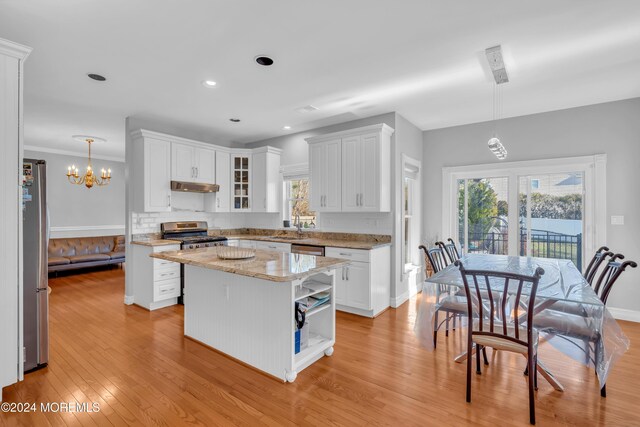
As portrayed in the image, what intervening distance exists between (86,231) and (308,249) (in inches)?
245

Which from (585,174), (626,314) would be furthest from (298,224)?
(626,314)

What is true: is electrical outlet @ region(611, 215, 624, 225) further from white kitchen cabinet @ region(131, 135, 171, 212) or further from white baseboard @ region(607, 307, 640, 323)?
white kitchen cabinet @ region(131, 135, 171, 212)

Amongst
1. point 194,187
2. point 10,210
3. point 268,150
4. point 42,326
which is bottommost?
point 42,326

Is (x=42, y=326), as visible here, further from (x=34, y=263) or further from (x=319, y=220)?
(x=319, y=220)

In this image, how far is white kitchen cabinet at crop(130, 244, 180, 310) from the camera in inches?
166

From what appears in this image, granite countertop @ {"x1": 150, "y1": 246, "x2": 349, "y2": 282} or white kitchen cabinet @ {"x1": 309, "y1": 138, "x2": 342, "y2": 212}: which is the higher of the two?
white kitchen cabinet @ {"x1": 309, "y1": 138, "x2": 342, "y2": 212}

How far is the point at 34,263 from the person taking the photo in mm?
2609

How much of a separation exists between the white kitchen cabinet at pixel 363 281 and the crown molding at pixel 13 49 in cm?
337

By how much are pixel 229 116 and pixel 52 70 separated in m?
1.98

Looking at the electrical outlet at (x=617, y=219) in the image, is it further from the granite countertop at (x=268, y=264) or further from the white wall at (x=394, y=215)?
the granite countertop at (x=268, y=264)

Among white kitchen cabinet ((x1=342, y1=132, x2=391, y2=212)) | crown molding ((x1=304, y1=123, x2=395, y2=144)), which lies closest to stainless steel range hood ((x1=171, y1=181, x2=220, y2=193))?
crown molding ((x1=304, y1=123, x2=395, y2=144))

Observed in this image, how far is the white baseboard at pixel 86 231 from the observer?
6.96 m

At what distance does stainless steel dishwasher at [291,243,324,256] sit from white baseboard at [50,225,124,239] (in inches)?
232

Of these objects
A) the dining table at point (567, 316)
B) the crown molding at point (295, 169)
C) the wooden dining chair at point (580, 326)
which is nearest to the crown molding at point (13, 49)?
the dining table at point (567, 316)
